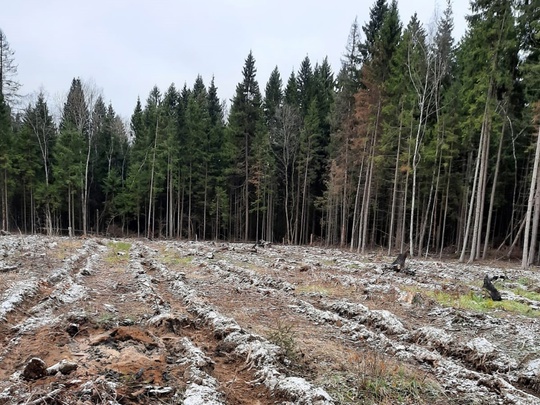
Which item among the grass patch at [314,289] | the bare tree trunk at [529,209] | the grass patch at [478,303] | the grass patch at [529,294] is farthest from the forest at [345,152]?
the grass patch at [314,289]

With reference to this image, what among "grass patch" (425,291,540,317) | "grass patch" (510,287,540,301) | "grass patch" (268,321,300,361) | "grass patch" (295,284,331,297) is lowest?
"grass patch" (295,284,331,297)

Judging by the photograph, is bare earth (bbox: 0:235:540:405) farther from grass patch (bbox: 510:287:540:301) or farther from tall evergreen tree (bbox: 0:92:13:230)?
tall evergreen tree (bbox: 0:92:13:230)

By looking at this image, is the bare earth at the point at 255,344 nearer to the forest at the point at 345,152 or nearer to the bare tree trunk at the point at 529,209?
the bare tree trunk at the point at 529,209

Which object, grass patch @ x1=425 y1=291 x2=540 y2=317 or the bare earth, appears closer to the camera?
the bare earth

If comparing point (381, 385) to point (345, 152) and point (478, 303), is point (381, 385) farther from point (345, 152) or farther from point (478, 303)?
point (345, 152)

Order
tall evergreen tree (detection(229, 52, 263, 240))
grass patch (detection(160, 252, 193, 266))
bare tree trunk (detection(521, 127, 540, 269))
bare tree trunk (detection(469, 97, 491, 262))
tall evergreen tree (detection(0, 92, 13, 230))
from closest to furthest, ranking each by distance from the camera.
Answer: grass patch (detection(160, 252, 193, 266)) → bare tree trunk (detection(521, 127, 540, 269)) → bare tree trunk (detection(469, 97, 491, 262)) → tall evergreen tree (detection(0, 92, 13, 230)) → tall evergreen tree (detection(229, 52, 263, 240))

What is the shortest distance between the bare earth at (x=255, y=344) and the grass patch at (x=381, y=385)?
0.02 m

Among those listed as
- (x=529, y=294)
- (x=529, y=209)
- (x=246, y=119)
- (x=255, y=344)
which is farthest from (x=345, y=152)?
(x=255, y=344)

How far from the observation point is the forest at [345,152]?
20703 mm

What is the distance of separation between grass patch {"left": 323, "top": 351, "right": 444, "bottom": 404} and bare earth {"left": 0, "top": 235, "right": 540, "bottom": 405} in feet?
0.05

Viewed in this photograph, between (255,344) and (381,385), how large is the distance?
5.73 feet

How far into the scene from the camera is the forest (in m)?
20.7

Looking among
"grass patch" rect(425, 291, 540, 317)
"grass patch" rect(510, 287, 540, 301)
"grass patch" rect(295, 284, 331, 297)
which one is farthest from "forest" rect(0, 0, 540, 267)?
"grass patch" rect(295, 284, 331, 297)

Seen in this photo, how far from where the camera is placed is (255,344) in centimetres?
482
